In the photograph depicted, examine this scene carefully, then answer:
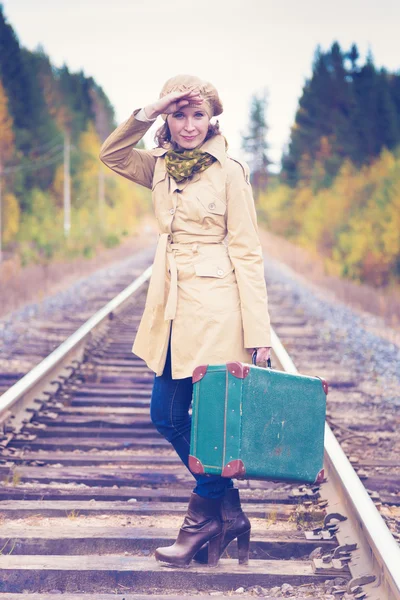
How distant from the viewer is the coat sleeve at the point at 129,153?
114 inches

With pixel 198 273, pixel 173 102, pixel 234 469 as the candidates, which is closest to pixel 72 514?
pixel 234 469

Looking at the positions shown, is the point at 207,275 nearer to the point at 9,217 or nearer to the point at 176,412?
the point at 176,412

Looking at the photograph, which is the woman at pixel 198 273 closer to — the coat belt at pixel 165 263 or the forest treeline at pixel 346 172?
the coat belt at pixel 165 263

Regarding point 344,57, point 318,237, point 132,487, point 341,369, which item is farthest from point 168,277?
point 344,57

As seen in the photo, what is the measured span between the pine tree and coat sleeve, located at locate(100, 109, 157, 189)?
8898 centimetres

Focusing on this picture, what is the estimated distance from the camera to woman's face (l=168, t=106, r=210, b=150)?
9.21 ft

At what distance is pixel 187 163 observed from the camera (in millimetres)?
2795

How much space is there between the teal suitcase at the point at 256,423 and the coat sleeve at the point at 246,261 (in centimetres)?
17

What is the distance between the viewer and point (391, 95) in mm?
35750

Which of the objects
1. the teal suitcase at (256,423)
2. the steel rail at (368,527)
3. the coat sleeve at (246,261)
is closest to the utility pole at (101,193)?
the steel rail at (368,527)

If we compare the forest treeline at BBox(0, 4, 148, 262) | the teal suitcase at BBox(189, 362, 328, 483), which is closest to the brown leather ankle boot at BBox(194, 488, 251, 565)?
the teal suitcase at BBox(189, 362, 328, 483)

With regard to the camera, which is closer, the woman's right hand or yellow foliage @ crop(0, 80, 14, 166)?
the woman's right hand

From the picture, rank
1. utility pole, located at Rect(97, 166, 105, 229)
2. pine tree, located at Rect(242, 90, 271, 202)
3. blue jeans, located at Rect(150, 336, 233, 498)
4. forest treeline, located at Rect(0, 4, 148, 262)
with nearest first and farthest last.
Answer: blue jeans, located at Rect(150, 336, 233, 498), forest treeline, located at Rect(0, 4, 148, 262), utility pole, located at Rect(97, 166, 105, 229), pine tree, located at Rect(242, 90, 271, 202)

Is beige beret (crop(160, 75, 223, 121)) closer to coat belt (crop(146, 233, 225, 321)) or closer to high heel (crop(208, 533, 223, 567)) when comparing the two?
coat belt (crop(146, 233, 225, 321))
